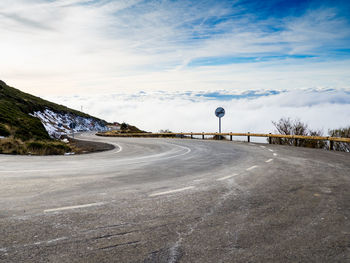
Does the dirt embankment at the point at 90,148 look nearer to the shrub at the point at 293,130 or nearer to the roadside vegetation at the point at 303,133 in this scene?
the roadside vegetation at the point at 303,133

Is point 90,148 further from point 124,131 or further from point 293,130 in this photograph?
point 124,131

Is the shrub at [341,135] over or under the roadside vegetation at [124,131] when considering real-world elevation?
under

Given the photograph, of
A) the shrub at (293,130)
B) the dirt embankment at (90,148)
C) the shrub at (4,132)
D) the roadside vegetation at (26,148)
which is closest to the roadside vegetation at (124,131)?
the dirt embankment at (90,148)

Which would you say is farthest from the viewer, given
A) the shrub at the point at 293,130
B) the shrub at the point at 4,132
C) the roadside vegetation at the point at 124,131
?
the roadside vegetation at the point at 124,131

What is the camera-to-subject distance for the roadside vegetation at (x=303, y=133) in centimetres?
2381

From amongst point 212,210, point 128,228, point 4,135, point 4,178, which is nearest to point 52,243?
point 128,228

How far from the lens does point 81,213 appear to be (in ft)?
14.4

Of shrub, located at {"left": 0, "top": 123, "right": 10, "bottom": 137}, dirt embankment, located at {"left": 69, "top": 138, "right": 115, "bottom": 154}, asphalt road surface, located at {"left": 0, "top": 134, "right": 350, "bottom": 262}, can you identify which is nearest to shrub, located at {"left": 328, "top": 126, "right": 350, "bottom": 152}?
asphalt road surface, located at {"left": 0, "top": 134, "right": 350, "bottom": 262}

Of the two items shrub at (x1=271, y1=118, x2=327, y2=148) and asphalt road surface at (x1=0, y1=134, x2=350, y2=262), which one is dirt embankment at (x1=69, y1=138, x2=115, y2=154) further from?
shrub at (x1=271, y1=118, x2=327, y2=148)

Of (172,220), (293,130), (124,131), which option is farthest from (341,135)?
(124,131)

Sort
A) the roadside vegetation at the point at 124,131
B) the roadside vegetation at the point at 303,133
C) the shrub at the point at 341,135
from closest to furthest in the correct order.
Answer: the shrub at the point at 341,135
the roadside vegetation at the point at 303,133
the roadside vegetation at the point at 124,131

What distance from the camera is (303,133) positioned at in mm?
27594

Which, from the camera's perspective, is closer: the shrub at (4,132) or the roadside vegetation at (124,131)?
the shrub at (4,132)

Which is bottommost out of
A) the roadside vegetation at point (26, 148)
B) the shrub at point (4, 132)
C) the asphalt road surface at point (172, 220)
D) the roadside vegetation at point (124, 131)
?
the asphalt road surface at point (172, 220)
